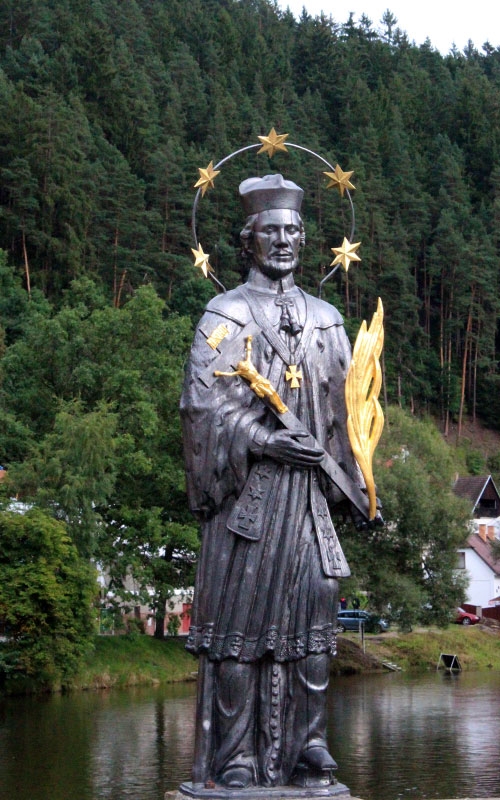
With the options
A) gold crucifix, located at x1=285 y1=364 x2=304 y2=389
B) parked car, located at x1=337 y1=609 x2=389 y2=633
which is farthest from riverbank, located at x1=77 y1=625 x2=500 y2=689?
gold crucifix, located at x1=285 y1=364 x2=304 y2=389

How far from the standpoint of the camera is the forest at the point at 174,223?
45781 millimetres

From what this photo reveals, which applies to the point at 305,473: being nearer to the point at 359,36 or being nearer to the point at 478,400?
the point at 478,400

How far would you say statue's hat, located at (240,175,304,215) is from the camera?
1030cm

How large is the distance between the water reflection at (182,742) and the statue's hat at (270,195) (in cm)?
1305

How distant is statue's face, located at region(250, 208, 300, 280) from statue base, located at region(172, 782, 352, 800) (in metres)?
3.67

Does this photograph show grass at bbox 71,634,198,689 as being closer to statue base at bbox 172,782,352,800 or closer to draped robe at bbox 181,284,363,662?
draped robe at bbox 181,284,363,662

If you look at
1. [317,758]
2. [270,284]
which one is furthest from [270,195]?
[317,758]

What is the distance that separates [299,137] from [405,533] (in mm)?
63910

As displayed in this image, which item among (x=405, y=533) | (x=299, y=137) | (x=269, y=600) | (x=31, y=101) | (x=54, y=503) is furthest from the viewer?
(x=299, y=137)

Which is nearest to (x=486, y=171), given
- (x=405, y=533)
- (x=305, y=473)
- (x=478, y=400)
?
(x=478, y=400)

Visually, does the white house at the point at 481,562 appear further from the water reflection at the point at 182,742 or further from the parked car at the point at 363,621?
the water reflection at the point at 182,742

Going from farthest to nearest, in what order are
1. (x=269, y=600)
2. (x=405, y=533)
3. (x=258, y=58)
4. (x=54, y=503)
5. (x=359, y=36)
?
1. (x=359, y=36)
2. (x=258, y=58)
3. (x=405, y=533)
4. (x=54, y=503)
5. (x=269, y=600)

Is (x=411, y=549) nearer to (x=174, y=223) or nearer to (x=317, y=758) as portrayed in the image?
(x=174, y=223)

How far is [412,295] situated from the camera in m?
96.9
